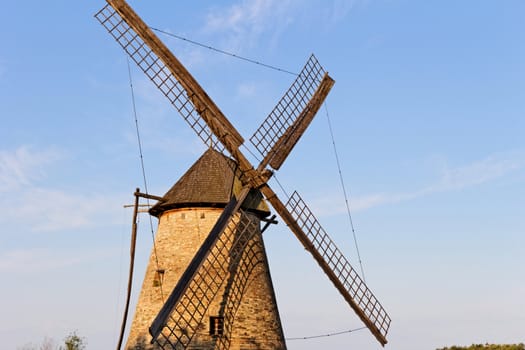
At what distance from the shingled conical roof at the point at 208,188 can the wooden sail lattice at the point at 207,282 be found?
1.63 feet

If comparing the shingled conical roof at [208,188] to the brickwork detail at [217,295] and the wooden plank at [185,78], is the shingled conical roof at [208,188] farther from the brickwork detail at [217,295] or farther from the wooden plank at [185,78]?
the wooden plank at [185,78]

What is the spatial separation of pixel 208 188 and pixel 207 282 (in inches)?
82.5

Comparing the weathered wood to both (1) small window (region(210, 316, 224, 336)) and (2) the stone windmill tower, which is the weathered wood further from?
(1) small window (region(210, 316, 224, 336))

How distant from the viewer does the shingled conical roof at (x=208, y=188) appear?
13.5 metres

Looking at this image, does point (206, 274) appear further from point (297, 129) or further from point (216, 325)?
point (297, 129)

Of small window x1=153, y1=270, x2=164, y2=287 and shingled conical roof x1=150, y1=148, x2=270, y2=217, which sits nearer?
small window x1=153, y1=270, x2=164, y2=287

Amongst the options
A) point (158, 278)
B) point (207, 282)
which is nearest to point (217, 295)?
point (207, 282)

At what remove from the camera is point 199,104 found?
12.8 m

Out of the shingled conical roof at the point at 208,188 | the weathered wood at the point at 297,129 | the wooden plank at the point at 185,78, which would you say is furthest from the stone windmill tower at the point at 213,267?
the wooden plank at the point at 185,78

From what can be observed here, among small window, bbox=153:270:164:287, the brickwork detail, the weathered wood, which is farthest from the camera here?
the weathered wood

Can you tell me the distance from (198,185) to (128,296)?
2.74m

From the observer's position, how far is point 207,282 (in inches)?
503

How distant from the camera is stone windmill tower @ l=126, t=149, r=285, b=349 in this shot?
42.0ft

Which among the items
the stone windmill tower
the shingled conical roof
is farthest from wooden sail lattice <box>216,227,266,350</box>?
the shingled conical roof
